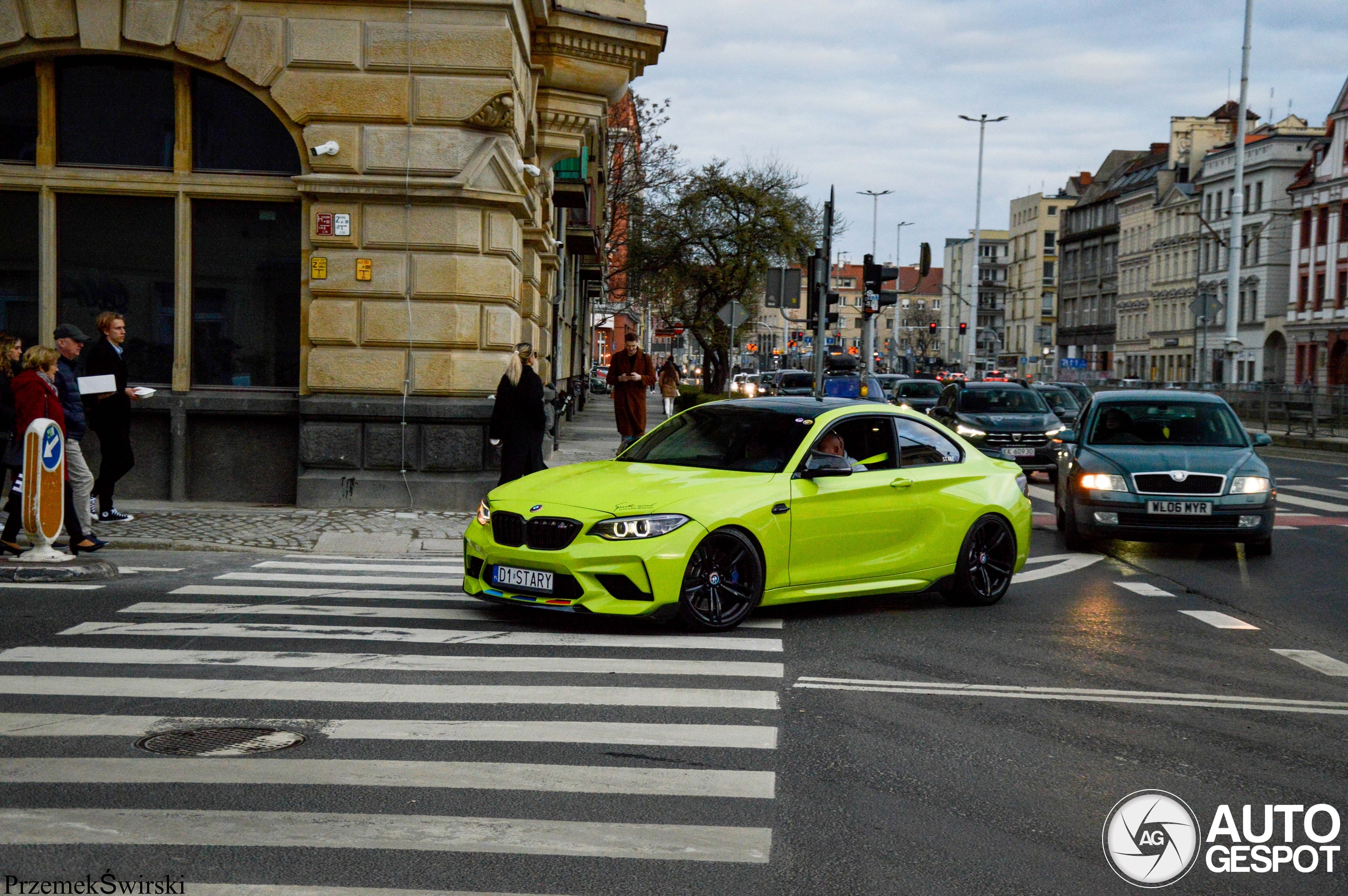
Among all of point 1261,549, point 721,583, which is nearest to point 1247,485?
point 1261,549

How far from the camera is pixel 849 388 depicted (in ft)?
140

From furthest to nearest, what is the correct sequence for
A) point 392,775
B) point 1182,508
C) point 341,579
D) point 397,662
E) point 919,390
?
point 919,390, point 1182,508, point 341,579, point 397,662, point 392,775

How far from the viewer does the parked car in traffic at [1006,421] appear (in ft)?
82.4

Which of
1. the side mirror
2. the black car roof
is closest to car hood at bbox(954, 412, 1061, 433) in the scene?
the black car roof

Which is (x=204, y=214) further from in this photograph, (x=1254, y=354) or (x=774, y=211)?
(x=1254, y=354)

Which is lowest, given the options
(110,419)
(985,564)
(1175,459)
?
(985,564)

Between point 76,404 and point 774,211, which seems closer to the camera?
point 76,404

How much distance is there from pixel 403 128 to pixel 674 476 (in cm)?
782

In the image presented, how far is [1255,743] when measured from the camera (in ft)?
22.5

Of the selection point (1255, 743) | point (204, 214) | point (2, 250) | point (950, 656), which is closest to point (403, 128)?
point (204, 214)

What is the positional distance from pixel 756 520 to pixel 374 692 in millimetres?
2900

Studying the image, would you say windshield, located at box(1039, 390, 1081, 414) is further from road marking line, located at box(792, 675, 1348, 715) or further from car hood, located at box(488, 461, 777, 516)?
road marking line, located at box(792, 675, 1348, 715)

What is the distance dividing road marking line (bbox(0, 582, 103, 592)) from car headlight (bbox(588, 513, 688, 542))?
4062 millimetres
